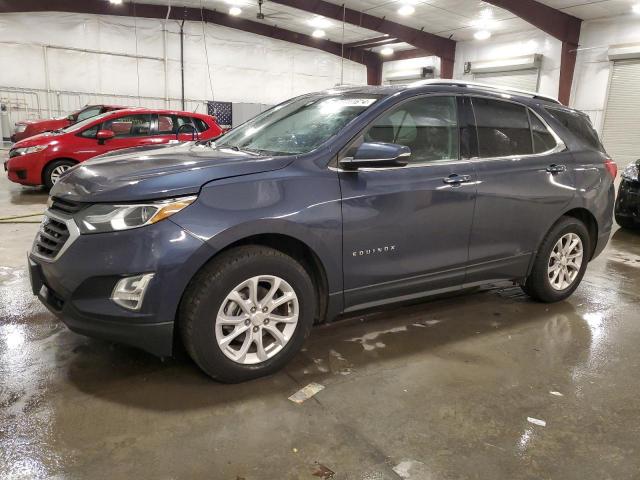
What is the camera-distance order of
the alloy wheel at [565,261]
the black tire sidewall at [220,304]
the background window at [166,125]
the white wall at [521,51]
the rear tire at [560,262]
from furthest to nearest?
the white wall at [521,51]
the background window at [166,125]
the alloy wheel at [565,261]
the rear tire at [560,262]
the black tire sidewall at [220,304]

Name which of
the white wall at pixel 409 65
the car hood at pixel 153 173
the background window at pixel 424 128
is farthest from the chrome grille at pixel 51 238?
the white wall at pixel 409 65

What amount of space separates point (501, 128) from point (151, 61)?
16.9 m

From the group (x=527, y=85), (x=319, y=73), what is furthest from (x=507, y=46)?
(x=319, y=73)

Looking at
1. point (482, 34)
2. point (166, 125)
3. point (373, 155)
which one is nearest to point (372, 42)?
point (482, 34)

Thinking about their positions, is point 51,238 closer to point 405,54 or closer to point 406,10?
point 406,10

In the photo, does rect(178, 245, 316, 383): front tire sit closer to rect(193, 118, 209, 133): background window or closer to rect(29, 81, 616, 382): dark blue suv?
rect(29, 81, 616, 382): dark blue suv

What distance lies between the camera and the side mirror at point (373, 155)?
266cm

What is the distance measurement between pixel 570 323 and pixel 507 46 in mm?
15578

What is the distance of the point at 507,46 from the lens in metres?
16.8

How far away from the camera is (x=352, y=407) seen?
244 centimetres

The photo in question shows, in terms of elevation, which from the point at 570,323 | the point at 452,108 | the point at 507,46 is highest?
the point at 507,46

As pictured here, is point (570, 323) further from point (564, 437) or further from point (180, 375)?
point (180, 375)

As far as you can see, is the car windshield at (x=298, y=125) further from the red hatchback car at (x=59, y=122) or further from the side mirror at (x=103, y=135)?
the red hatchback car at (x=59, y=122)

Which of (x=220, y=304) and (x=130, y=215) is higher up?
(x=130, y=215)
